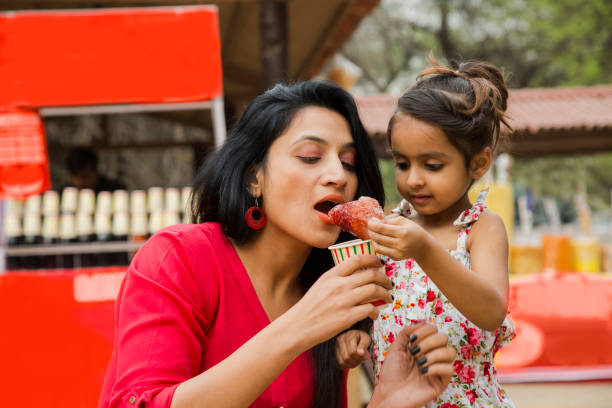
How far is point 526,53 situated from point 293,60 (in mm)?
21676

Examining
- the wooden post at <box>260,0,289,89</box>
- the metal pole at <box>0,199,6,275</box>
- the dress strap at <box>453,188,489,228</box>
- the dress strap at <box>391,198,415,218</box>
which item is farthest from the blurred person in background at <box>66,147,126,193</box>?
the dress strap at <box>453,188,489,228</box>

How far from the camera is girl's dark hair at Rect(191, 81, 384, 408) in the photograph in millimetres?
2443

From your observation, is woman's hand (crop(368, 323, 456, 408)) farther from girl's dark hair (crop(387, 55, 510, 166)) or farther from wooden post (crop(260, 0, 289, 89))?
wooden post (crop(260, 0, 289, 89))

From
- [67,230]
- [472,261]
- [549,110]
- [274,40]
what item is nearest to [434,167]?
[472,261]

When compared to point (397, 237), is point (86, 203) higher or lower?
lower

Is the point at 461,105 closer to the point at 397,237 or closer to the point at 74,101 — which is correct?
the point at 397,237

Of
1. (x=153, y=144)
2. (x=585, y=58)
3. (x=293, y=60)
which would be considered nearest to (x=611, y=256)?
(x=293, y=60)

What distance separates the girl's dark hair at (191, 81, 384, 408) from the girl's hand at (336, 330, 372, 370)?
0.08 meters

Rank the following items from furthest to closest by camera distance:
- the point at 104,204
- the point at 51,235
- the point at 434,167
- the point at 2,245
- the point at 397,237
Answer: the point at 104,204
the point at 51,235
the point at 2,245
the point at 434,167
the point at 397,237

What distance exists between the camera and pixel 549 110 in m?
14.9

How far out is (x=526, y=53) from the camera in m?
28.8

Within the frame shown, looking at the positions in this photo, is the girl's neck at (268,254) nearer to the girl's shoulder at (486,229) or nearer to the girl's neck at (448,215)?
the girl's neck at (448,215)

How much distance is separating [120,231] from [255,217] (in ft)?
11.5

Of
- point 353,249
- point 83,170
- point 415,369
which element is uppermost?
point 83,170
